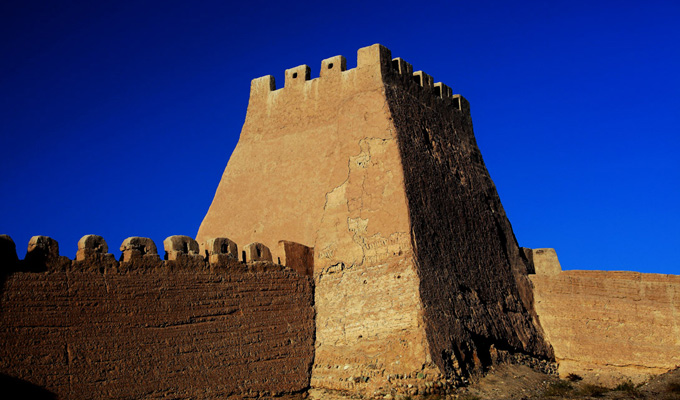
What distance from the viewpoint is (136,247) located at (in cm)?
1631

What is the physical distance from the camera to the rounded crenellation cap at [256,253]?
18109 mm

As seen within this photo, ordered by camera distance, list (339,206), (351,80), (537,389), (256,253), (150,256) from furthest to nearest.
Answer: (351,80), (339,206), (537,389), (256,253), (150,256)

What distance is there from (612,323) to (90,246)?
484 inches

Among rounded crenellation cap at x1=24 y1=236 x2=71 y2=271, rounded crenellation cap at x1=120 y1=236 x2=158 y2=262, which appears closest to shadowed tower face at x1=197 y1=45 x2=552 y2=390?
rounded crenellation cap at x1=120 y1=236 x2=158 y2=262

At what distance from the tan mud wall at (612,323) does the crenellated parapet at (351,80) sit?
556 centimetres

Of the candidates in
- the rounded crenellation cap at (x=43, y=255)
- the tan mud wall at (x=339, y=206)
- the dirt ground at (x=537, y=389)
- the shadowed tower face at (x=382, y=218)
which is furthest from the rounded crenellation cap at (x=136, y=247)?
the dirt ground at (x=537, y=389)

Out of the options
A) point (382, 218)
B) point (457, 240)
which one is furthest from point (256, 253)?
point (457, 240)

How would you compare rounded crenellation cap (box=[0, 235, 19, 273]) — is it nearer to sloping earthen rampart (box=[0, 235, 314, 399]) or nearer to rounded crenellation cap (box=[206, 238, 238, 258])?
sloping earthen rampart (box=[0, 235, 314, 399])

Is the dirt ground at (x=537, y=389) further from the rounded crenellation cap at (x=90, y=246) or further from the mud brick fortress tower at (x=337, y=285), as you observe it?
the rounded crenellation cap at (x=90, y=246)

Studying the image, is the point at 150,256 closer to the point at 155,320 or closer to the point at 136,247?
the point at 136,247

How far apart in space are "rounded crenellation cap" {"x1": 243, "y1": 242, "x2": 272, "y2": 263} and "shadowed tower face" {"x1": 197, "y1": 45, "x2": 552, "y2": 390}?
1208mm

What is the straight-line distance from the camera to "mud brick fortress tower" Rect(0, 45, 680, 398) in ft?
50.8

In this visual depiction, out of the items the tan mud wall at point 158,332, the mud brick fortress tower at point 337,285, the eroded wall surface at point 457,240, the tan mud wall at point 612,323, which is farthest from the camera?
the tan mud wall at point 612,323

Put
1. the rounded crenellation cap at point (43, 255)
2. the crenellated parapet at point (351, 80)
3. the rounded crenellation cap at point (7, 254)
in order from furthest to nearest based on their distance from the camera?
the crenellated parapet at point (351, 80) < the rounded crenellation cap at point (43, 255) < the rounded crenellation cap at point (7, 254)
